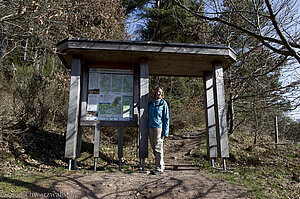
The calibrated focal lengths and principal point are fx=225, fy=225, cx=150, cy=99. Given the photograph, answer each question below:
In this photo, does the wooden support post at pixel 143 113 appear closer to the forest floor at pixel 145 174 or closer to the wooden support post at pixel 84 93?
the forest floor at pixel 145 174

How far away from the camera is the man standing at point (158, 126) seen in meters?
4.96

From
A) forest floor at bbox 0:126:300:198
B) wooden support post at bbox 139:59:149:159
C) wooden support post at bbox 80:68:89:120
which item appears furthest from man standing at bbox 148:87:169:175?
wooden support post at bbox 80:68:89:120

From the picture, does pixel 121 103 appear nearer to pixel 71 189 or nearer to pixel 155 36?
pixel 71 189

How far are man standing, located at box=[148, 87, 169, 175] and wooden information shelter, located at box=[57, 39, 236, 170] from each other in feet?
0.65

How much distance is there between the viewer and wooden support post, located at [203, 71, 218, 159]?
5.96m

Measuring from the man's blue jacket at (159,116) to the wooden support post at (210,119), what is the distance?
160 cm

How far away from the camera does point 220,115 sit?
18.5ft

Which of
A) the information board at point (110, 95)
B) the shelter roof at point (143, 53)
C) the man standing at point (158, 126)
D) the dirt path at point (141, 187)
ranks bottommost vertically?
the dirt path at point (141, 187)

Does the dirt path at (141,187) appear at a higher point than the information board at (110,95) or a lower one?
lower

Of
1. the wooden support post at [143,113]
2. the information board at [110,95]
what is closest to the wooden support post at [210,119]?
the wooden support post at [143,113]

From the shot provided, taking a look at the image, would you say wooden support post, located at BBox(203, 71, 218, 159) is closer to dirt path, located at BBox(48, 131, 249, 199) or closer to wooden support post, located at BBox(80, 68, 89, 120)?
dirt path, located at BBox(48, 131, 249, 199)

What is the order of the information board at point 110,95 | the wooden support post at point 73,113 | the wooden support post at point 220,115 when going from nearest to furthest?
the wooden support post at point 73,113
the wooden support post at point 220,115
the information board at point 110,95

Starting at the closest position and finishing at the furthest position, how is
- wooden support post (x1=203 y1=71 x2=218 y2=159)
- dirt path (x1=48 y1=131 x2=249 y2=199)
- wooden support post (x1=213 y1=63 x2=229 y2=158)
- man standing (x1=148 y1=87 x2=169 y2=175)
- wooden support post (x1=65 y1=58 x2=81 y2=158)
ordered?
dirt path (x1=48 y1=131 x2=249 y2=199)
man standing (x1=148 y1=87 x2=169 y2=175)
wooden support post (x1=65 y1=58 x2=81 y2=158)
wooden support post (x1=213 y1=63 x2=229 y2=158)
wooden support post (x1=203 y1=71 x2=218 y2=159)

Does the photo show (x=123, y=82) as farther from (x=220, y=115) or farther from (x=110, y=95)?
(x=220, y=115)
